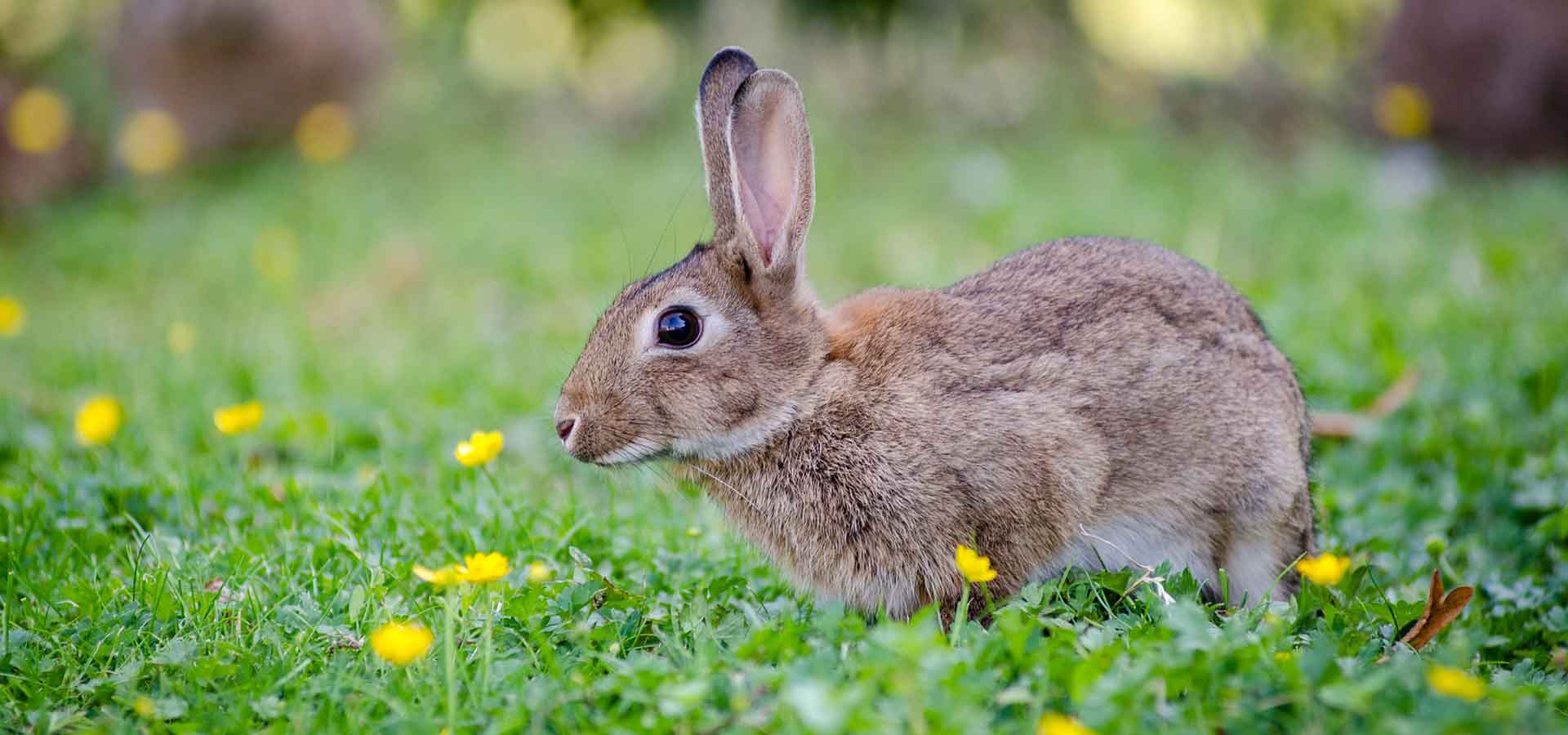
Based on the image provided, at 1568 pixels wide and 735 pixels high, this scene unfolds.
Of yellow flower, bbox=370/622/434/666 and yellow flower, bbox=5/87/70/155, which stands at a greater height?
yellow flower, bbox=5/87/70/155

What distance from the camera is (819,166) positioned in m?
10.5

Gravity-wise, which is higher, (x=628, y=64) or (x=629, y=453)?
(x=628, y=64)

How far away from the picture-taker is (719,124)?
366cm

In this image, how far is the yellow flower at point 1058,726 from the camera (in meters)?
2.22

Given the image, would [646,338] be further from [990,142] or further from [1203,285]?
[990,142]

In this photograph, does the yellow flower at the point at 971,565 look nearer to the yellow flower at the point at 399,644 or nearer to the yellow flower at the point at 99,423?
the yellow flower at the point at 399,644

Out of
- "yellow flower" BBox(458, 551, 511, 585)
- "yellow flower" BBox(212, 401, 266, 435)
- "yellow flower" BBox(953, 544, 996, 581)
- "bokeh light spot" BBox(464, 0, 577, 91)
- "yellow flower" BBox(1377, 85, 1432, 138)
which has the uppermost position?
"bokeh light spot" BBox(464, 0, 577, 91)

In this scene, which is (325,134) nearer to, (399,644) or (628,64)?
(628,64)

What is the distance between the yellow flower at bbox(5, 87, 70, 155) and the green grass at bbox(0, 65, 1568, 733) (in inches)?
23.5

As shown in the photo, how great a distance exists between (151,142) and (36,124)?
0.82 metres

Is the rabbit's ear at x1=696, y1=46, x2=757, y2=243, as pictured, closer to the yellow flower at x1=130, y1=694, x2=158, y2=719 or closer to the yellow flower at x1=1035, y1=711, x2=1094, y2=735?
the yellow flower at x1=1035, y1=711, x2=1094, y2=735

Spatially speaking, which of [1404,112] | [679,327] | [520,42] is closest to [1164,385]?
[679,327]

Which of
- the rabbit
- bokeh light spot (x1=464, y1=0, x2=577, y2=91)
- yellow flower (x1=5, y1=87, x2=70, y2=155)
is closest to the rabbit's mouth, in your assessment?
yellow flower (x1=5, y1=87, x2=70, y2=155)

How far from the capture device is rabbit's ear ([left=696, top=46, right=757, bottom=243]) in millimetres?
3615
